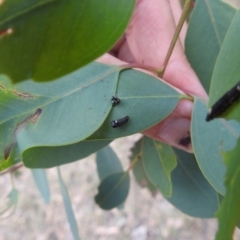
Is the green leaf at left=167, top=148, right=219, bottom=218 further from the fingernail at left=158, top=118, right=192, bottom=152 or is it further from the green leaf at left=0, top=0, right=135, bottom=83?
the green leaf at left=0, top=0, right=135, bottom=83

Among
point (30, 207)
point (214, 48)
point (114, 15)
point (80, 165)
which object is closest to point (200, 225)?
point (80, 165)

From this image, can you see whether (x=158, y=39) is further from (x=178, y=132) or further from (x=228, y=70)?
(x=228, y=70)

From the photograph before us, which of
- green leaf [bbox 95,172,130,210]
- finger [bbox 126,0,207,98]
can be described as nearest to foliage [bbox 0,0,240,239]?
finger [bbox 126,0,207,98]

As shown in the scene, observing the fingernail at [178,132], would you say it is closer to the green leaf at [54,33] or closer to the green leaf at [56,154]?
the green leaf at [56,154]

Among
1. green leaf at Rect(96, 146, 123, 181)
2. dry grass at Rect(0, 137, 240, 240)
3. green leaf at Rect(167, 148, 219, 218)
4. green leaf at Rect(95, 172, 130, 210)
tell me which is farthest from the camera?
dry grass at Rect(0, 137, 240, 240)

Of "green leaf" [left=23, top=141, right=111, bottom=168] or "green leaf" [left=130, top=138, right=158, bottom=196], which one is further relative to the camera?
"green leaf" [left=130, top=138, right=158, bottom=196]

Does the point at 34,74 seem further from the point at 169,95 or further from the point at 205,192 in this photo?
the point at 205,192

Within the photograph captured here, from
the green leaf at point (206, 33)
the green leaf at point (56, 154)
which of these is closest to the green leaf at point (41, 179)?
the green leaf at point (56, 154)
